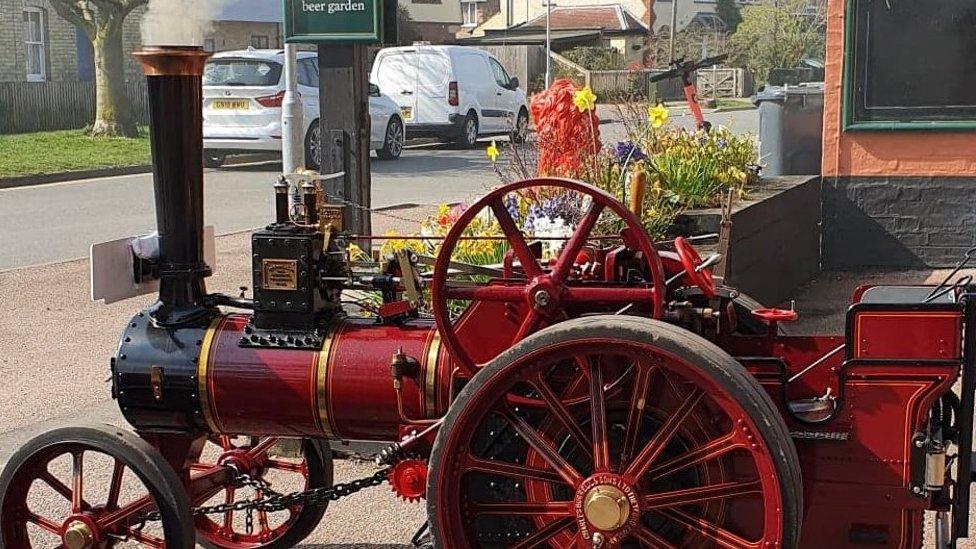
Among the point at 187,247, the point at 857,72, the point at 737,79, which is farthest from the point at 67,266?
the point at 737,79

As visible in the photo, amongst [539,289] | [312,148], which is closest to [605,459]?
[539,289]

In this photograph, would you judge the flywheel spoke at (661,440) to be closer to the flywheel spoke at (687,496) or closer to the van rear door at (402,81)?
the flywheel spoke at (687,496)

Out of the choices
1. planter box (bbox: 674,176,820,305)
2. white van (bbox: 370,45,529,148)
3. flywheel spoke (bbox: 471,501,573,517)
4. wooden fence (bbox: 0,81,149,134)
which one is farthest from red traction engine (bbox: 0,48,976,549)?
wooden fence (bbox: 0,81,149,134)

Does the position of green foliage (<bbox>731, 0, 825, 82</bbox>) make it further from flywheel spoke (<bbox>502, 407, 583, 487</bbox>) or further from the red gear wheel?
flywheel spoke (<bbox>502, 407, 583, 487</bbox>)

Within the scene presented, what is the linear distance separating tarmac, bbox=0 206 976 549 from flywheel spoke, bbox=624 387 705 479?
5.27 feet

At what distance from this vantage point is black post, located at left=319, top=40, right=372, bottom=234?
7277mm

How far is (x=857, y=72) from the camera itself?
8820mm

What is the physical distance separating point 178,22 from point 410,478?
1586 millimetres

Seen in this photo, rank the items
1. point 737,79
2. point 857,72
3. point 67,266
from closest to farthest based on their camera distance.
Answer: point 857,72
point 67,266
point 737,79

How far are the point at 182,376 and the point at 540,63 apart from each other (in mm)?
36777

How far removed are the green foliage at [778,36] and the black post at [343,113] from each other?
29.5m

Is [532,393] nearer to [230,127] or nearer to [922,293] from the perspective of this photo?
[922,293]

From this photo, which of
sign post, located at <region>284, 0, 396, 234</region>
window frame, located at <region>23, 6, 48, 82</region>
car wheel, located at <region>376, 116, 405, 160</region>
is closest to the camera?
sign post, located at <region>284, 0, 396, 234</region>

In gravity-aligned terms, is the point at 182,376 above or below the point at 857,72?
below
